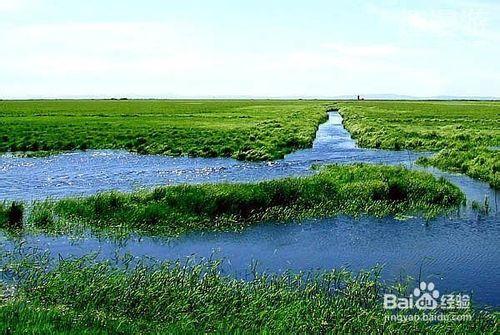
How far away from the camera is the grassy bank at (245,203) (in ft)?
68.9

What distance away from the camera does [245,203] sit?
75.5 ft

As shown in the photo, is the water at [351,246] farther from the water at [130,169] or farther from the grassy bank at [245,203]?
the grassy bank at [245,203]

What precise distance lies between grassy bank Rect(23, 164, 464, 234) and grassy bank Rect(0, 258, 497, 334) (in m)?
6.13

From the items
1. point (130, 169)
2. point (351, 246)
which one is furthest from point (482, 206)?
point (130, 169)

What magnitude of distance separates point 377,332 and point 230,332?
10.5 ft

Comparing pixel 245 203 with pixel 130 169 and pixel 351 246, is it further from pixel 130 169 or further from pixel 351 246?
pixel 130 169

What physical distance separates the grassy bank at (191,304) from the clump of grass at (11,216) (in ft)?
19.4

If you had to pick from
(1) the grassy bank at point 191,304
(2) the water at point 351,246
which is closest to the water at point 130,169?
(2) the water at point 351,246

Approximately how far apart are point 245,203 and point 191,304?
35.4 feet

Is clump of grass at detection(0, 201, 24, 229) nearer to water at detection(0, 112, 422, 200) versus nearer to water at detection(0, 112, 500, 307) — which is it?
water at detection(0, 112, 500, 307)

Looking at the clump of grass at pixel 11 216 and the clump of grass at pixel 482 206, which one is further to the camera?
the clump of grass at pixel 482 206

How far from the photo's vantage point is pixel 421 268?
1675 centimetres

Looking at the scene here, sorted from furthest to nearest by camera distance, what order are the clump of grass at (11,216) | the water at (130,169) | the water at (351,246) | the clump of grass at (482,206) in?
1. the water at (130,169)
2. the clump of grass at (482,206)
3. the clump of grass at (11,216)
4. the water at (351,246)

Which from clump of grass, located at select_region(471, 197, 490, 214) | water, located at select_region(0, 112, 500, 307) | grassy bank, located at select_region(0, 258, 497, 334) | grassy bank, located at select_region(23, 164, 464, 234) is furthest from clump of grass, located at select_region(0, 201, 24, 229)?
clump of grass, located at select_region(471, 197, 490, 214)
